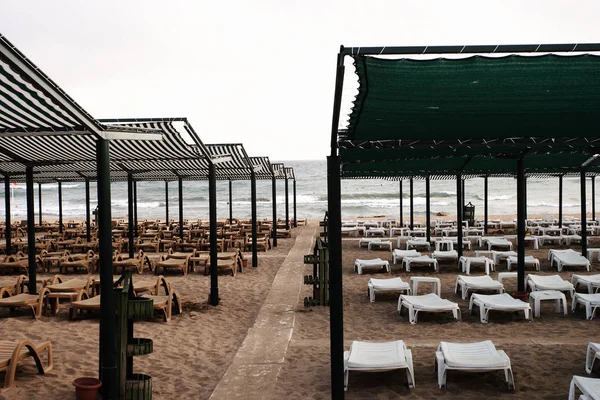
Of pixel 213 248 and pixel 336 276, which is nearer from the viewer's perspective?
pixel 336 276

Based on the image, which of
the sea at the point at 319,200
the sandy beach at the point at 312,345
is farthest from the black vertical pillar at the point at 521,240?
the sea at the point at 319,200

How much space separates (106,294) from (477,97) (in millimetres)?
3251

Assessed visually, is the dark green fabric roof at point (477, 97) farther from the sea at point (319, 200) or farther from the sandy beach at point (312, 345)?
the sea at point (319, 200)

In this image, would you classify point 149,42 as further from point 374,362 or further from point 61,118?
point 374,362

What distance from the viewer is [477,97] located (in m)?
3.61

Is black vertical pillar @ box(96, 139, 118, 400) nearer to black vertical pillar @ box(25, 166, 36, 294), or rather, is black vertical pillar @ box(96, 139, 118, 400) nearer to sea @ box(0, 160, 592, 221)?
black vertical pillar @ box(25, 166, 36, 294)

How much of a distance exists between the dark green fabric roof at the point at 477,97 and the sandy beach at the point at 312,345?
220cm

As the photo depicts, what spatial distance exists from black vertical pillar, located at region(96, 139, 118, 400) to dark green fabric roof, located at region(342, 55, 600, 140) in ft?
6.92

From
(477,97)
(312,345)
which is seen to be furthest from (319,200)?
(477,97)

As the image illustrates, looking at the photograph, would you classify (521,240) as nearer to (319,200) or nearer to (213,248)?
(213,248)

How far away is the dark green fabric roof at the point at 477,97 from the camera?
3092 mm

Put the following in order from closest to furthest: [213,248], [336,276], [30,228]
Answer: [336,276] < [30,228] < [213,248]

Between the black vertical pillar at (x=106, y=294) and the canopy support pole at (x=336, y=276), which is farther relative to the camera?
the black vertical pillar at (x=106, y=294)

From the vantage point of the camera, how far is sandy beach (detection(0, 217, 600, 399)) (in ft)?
15.2
